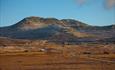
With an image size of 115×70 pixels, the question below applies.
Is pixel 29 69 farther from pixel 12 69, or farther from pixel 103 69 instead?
pixel 103 69

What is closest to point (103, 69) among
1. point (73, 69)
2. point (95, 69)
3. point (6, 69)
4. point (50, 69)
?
point (95, 69)

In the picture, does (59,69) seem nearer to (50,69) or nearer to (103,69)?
(50,69)

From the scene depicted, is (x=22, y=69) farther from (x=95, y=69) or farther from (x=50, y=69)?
(x=95, y=69)

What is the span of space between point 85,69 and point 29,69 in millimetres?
5974

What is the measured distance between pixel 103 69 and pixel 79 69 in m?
2.42

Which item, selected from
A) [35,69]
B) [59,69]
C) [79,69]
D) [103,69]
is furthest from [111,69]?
[35,69]

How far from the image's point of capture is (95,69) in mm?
29844

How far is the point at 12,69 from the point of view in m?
30.3

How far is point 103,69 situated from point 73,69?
3.03m

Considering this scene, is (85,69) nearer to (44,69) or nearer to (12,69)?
(44,69)

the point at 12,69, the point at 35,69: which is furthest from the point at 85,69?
the point at 12,69

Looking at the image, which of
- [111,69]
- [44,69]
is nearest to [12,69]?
[44,69]

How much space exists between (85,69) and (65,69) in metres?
2.05

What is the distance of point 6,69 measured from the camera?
30703mm
